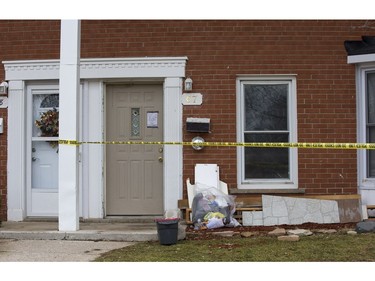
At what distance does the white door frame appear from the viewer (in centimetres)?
859

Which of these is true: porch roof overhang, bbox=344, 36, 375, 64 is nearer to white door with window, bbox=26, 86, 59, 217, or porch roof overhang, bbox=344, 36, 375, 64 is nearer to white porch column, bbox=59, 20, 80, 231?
white porch column, bbox=59, 20, 80, 231

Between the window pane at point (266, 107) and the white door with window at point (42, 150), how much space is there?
335 centimetres

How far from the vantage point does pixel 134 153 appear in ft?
29.1

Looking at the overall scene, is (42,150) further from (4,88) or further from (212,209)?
(212,209)

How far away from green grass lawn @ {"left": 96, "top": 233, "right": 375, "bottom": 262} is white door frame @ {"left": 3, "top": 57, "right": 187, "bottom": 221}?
1.88 m

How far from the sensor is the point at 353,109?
28.3 ft

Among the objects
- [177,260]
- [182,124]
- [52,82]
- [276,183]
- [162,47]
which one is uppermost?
Answer: [162,47]

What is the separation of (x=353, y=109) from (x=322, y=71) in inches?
32.6

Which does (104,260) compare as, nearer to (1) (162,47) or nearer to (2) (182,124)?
(2) (182,124)

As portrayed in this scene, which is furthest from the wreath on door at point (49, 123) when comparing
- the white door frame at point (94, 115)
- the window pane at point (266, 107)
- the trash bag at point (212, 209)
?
the window pane at point (266, 107)

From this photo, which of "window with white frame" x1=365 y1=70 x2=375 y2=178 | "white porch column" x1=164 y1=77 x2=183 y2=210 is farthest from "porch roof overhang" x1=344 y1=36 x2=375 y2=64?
"white porch column" x1=164 y1=77 x2=183 y2=210

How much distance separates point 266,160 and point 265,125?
0.60m

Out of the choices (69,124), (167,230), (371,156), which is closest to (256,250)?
(167,230)

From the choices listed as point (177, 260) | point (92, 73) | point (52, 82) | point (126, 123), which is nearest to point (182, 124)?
point (126, 123)
